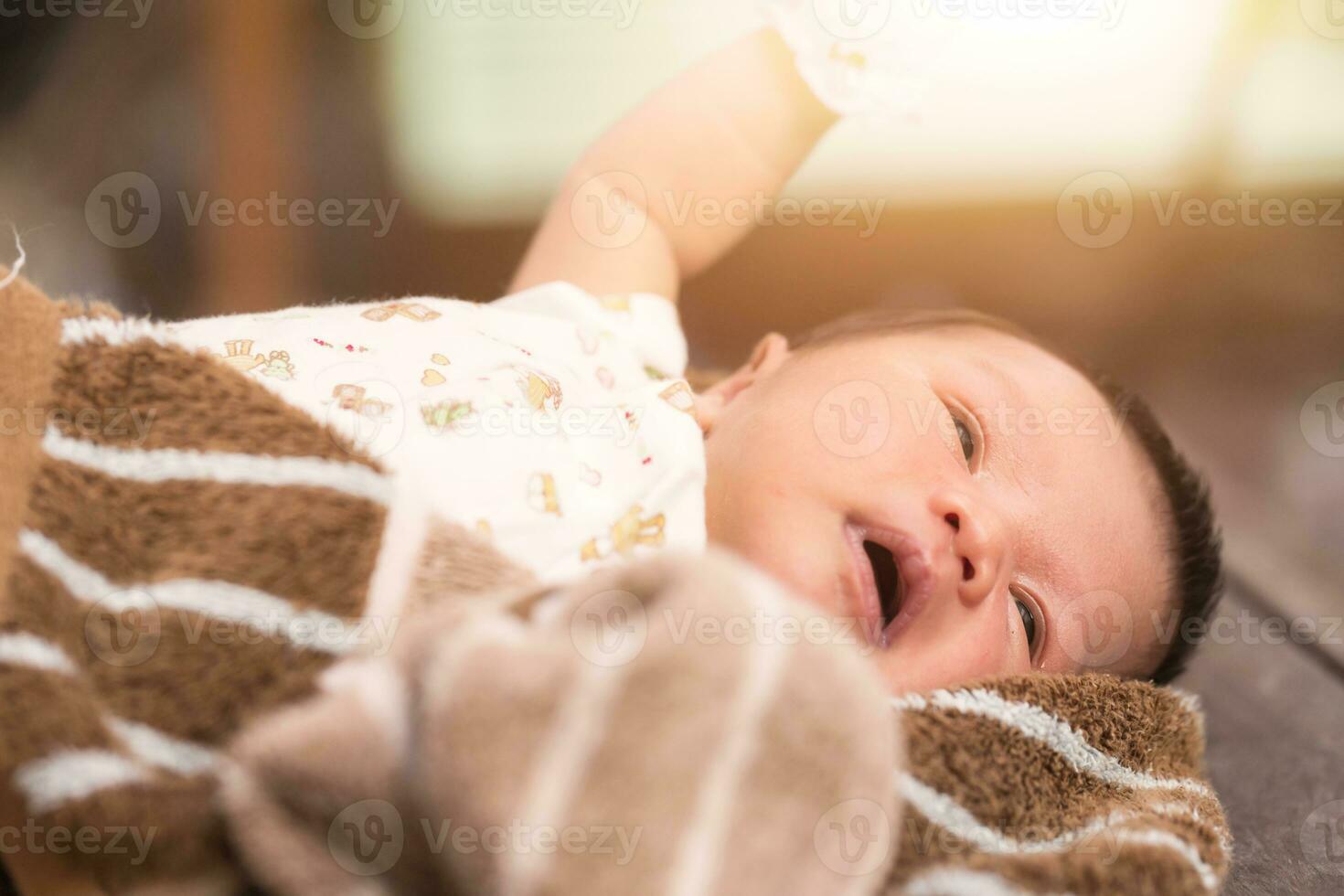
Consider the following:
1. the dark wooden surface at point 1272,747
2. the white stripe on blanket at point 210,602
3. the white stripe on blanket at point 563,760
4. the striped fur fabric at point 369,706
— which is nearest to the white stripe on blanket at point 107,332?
the striped fur fabric at point 369,706

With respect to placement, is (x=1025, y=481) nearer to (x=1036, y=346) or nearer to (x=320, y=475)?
(x=1036, y=346)

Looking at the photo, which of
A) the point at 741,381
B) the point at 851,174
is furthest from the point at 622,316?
the point at 851,174

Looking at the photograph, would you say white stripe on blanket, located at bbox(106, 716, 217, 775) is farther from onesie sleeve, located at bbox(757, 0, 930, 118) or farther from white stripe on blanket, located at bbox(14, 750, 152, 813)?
onesie sleeve, located at bbox(757, 0, 930, 118)

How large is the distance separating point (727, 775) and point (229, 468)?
9.9 inches

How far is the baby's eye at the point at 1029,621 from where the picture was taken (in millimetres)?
652

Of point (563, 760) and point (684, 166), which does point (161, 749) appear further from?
point (684, 166)

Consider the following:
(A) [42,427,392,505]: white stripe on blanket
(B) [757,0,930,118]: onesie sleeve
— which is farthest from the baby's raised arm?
(A) [42,427,392,505]: white stripe on blanket

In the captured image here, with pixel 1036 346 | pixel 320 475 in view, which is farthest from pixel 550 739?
pixel 1036 346

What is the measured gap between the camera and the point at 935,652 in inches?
23.1

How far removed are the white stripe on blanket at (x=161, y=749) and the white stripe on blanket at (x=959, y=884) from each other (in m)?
0.29

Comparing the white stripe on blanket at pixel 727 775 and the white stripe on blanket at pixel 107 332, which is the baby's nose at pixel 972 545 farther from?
the white stripe on blanket at pixel 107 332

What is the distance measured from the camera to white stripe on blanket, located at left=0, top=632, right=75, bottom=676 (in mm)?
375

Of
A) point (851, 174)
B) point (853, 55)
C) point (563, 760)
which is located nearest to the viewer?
point (563, 760)

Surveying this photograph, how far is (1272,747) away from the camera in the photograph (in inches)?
31.6
